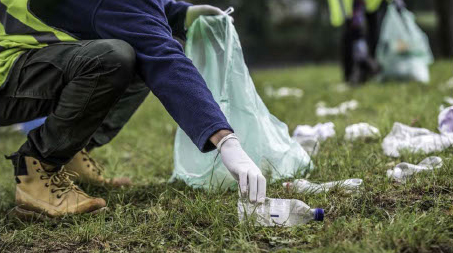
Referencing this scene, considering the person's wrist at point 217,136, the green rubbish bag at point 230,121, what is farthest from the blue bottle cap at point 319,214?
the green rubbish bag at point 230,121

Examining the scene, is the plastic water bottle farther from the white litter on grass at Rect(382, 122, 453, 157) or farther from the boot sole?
the white litter on grass at Rect(382, 122, 453, 157)

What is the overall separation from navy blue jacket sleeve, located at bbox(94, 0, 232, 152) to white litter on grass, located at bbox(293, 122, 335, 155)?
802mm

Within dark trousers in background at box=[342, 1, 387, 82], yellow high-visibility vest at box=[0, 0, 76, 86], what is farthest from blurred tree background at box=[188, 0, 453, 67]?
yellow high-visibility vest at box=[0, 0, 76, 86]

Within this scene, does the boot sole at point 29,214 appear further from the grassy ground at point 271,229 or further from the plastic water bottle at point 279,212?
the plastic water bottle at point 279,212

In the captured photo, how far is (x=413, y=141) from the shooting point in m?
2.28

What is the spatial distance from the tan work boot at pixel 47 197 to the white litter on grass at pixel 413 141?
125 centimetres

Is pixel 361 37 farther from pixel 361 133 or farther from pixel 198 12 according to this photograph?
pixel 198 12

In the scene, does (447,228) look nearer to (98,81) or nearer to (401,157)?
(401,157)

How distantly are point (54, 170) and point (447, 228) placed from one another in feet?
4.37

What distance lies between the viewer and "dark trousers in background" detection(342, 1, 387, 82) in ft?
17.3

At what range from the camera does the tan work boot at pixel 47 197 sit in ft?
6.04

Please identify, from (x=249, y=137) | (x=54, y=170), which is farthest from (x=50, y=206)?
(x=249, y=137)

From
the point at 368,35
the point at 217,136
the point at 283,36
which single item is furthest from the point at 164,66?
the point at 283,36

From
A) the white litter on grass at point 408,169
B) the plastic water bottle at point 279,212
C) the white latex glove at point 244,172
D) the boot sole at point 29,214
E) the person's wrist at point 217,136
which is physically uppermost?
the person's wrist at point 217,136
